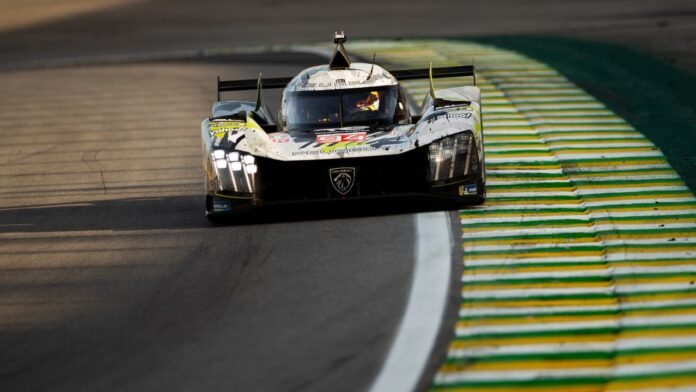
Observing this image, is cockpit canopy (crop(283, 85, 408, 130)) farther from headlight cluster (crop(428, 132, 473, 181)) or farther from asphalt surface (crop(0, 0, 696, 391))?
headlight cluster (crop(428, 132, 473, 181))

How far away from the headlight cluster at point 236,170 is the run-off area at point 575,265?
1.89 metres

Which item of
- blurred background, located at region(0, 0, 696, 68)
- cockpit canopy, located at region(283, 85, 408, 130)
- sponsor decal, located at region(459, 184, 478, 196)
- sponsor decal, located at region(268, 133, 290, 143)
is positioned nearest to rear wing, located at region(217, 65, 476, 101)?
cockpit canopy, located at region(283, 85, 408, 130)

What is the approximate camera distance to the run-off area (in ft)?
23.5

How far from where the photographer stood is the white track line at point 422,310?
23.5 ft

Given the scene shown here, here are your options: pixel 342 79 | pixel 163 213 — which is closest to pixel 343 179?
pixel 163 213

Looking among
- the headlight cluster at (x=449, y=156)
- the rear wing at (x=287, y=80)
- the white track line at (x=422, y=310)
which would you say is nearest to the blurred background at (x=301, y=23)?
the rear wing at (x=287, y=80)

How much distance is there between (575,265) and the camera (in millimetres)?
9422

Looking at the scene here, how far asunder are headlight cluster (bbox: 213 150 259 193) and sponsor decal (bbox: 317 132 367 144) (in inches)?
26.8

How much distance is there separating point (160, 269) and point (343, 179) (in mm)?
2110

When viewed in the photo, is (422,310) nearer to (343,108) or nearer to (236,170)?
(236,170)

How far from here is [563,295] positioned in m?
8.60

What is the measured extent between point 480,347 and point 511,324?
1.72ft

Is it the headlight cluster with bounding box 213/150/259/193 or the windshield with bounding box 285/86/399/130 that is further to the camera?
the windshield with bounding box 285/86/399/130

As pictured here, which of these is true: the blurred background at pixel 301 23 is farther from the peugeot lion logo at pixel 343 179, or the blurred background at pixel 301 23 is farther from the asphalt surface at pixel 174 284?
the peugeot lion logo at pixel 343 179
